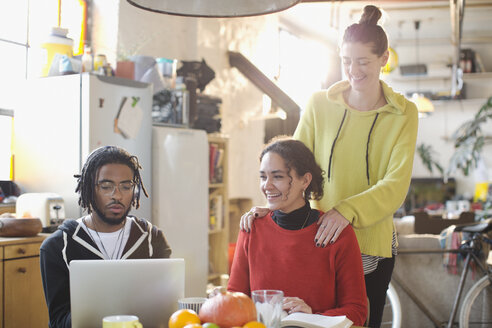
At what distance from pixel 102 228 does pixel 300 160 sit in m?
0.67

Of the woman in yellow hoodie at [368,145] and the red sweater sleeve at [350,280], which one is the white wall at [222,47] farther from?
the red sweater sleeve at [350,280]

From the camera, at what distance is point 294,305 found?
65.8 inches

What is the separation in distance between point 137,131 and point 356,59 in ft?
7.82

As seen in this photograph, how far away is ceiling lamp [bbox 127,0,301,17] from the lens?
1568 mm

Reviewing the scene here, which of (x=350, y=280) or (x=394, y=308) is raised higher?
(x=350, y=280)

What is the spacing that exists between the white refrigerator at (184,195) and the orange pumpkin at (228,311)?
3.04 metres

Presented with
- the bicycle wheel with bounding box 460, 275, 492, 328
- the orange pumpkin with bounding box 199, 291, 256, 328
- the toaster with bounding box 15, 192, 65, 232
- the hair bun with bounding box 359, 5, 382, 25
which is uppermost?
the hair bun with bounding box 359, 5, 382, 25

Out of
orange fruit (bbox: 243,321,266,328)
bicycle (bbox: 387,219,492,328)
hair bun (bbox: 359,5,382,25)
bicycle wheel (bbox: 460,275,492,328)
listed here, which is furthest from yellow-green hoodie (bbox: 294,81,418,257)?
bicycle wheel (bbox: 460,275,492,328)

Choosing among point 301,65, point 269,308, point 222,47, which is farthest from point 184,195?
point 301,65

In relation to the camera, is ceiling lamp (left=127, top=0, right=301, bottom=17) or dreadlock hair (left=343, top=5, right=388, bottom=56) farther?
dreadlock hair (left=343, top=5, right=388, bottom=56)

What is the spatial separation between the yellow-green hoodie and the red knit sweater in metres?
0.19

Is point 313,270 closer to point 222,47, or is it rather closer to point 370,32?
point 370,32

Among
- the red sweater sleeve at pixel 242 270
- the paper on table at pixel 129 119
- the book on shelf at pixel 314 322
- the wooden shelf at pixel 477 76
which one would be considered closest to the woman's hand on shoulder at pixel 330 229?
the red sweater sleeve at pixel 242 270

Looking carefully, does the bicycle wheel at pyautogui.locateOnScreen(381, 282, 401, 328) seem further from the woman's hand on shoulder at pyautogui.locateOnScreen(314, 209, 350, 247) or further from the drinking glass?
the drinking glass
